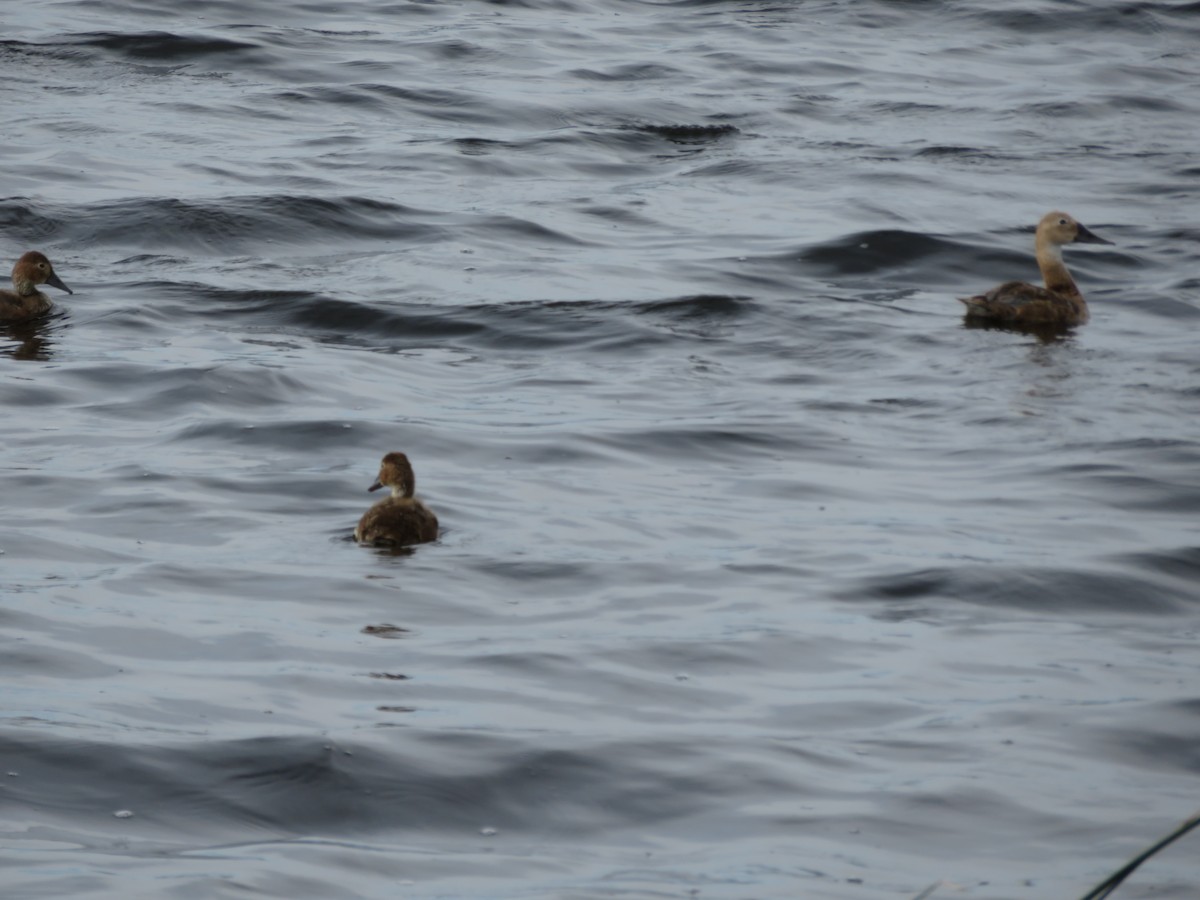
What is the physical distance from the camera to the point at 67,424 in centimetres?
1162

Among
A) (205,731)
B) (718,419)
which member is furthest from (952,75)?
(205,731)

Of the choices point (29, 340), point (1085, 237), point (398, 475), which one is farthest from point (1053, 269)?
point (29, 340)

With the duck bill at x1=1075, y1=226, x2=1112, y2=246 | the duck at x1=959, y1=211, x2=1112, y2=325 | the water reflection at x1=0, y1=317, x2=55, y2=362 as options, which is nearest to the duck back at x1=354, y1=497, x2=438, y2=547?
the water reflection at x1=0, y1=317, x2=55, y2=362

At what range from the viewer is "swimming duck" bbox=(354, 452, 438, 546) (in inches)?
363

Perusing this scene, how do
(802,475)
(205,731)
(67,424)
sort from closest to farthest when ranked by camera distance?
(205,731)
(802,475)
(67,424)

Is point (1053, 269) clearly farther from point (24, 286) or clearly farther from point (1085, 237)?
point (24, 286)

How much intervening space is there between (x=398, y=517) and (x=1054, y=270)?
7.64 meters

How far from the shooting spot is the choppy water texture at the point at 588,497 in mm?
6441

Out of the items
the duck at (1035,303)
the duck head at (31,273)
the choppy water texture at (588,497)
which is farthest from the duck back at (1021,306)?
the duck head at (31,273)

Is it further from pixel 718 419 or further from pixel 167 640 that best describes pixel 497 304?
pixel 167 640

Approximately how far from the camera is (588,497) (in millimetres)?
10430

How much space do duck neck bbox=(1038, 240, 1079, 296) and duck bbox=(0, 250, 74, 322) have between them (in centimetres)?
733

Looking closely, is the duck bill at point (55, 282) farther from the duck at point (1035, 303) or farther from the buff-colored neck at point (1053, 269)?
the buff-colored neck at point (1053, 269)

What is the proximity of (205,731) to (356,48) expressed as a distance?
65.1 feet
